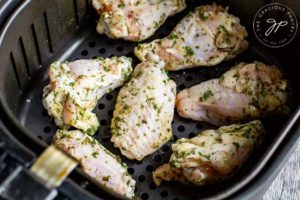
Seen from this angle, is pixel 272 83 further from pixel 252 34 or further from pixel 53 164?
pixel 53 164

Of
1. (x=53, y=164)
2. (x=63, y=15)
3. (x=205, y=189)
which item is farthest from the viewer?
(x=63, y=15)

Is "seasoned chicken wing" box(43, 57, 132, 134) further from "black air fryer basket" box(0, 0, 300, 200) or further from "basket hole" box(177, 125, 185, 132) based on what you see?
"basket hole" box(177, 125, 185, 132)

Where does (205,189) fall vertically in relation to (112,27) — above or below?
below

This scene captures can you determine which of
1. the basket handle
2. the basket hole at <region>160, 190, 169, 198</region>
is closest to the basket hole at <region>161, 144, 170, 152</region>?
the basket hole at <region>160, 190, 169, 198</region>

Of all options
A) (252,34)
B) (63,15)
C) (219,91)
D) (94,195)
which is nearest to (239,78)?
(219,91)

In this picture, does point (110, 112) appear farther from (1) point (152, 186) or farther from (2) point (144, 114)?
(1) point (152, 186)

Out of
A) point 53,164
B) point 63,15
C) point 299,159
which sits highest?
point 53,164
